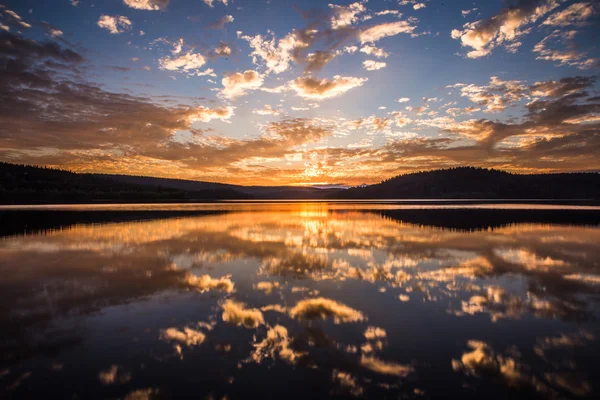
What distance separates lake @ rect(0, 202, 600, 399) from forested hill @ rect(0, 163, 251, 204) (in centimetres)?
12317

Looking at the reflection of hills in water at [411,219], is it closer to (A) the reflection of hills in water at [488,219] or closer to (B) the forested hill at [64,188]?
(A) the reflection of hills in water at [488,219]

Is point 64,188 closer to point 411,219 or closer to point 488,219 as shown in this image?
point 411,219

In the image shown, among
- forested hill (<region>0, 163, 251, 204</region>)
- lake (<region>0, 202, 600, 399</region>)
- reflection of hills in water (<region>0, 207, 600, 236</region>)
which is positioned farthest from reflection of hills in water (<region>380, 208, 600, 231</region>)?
forested hill (<region>0, 163, 251, 204</region>)

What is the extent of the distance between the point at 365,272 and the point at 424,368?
7.22 m

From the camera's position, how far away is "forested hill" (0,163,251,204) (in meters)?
127

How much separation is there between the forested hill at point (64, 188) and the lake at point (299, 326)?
123 m

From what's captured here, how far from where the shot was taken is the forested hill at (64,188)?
127 meters

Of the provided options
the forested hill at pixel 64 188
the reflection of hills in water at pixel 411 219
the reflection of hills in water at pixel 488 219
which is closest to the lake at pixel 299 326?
the reflection of hills in water at pixel 411 219

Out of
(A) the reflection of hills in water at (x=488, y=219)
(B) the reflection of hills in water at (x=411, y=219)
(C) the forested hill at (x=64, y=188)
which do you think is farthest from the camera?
(C) the forested hill at (x=64, y=188)

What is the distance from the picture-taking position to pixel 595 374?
5.49m

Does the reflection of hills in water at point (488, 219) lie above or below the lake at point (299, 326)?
below

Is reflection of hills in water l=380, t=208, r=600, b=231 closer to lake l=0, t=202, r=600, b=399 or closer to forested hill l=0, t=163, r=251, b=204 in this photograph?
lake l=0, t=202, r=600, b=399

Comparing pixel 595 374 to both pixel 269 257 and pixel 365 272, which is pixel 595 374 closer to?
pixel 365 272

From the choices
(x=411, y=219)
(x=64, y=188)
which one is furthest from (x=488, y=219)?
(x=64, y=188)
